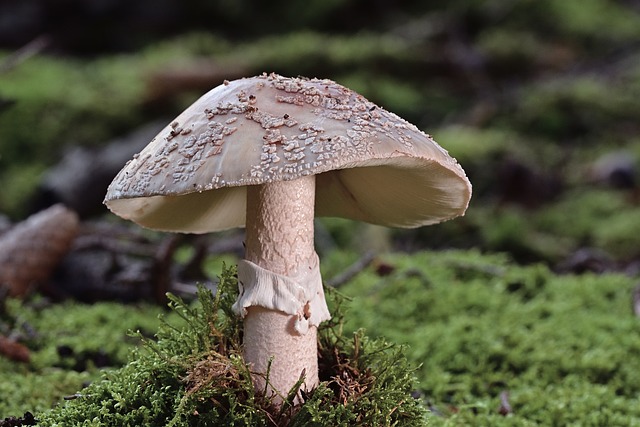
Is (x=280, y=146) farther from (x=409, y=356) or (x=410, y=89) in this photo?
(x=410, y=89)

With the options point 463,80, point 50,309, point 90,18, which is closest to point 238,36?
point 90,18

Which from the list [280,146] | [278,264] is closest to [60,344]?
[278,264]

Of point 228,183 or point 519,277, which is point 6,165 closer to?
point 519,277

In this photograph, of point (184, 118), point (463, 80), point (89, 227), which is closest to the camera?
point (184, 118)

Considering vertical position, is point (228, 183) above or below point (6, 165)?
above

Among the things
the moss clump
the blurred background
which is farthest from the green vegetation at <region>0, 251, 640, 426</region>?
the blurred background

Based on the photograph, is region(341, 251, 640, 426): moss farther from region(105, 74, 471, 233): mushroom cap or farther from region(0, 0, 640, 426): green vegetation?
region(105, 74, 471, 233): mushroom cap
